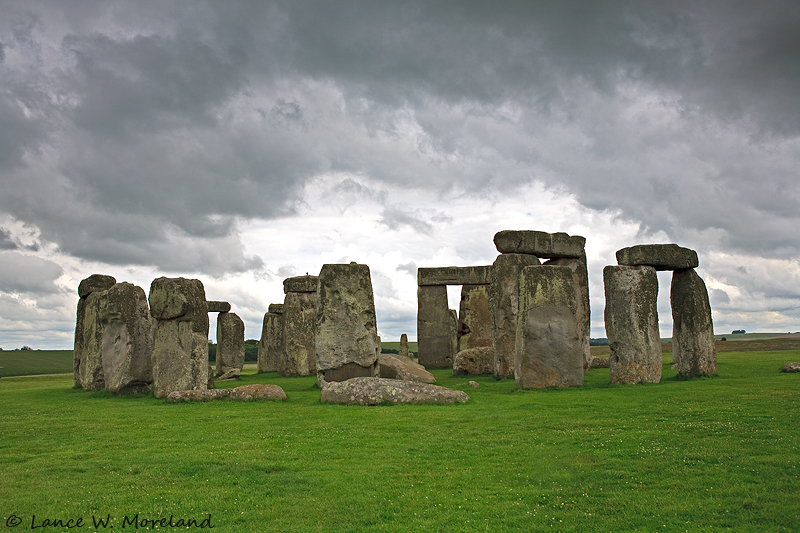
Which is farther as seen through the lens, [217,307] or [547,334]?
[217,307]

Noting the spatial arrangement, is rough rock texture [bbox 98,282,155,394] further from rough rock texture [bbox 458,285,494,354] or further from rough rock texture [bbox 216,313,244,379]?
rough rock texture [bbox 458,285,494,354]

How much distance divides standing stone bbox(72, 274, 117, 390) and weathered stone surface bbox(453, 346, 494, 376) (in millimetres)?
11782

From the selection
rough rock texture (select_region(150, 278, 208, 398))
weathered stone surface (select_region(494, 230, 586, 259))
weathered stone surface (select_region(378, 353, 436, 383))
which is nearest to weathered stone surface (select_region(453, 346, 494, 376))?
weathered stone surface (select_region(378, 353, 436, 383))

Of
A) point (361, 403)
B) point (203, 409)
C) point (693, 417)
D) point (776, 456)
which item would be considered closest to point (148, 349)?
point (203, 409)

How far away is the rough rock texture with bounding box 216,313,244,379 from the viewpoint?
28.7 meters

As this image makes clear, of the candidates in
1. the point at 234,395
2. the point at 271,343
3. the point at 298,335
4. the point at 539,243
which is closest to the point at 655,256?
the point at 539,243

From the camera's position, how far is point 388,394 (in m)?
12.7

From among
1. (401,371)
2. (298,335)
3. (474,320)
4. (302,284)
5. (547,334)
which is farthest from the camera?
(474,320)

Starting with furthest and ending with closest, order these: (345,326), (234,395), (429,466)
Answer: (345,326), (234,395), (429,466)

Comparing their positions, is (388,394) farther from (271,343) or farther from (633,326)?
(271,343)

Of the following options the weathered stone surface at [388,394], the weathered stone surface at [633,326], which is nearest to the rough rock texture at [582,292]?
the weathered stone surface at [633,326]

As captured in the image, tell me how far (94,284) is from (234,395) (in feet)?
32.0

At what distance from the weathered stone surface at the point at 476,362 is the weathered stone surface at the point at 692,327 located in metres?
6.22

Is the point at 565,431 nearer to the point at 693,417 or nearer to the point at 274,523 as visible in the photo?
the point at 693,417
